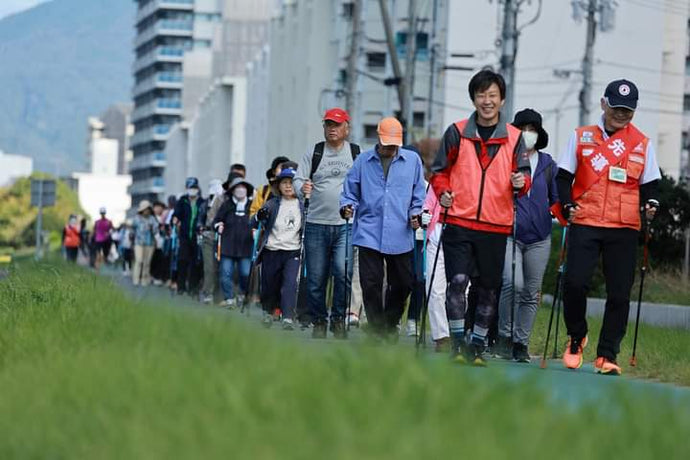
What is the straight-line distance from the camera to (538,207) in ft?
45.1

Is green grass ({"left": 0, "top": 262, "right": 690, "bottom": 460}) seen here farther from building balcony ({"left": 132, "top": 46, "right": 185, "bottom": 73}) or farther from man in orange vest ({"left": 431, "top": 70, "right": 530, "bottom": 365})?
building balcony ({"left": 132, "top": 46, "right": 185, "bottom": 73})

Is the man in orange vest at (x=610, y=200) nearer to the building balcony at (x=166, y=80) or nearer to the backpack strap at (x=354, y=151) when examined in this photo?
the backpack strap at (x=354, y=151)

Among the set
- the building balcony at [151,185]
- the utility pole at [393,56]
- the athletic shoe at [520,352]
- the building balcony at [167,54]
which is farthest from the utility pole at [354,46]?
the building balcony at [167,54]

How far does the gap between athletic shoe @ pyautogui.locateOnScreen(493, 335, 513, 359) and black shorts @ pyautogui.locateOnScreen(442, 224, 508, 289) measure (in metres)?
2.06

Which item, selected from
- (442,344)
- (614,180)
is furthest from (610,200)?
(442,344)

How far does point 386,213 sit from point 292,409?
8.22 meters

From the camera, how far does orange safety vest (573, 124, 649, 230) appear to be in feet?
39.1

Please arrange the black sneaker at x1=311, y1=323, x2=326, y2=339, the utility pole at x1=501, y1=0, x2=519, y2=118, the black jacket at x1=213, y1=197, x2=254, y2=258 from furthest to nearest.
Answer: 1. the utility pole at x1=501, y1=0, x2=519, y2=118
2. the black jacket at x1=213, y1=197, x2=254, y2=258
3. the black sneaker at x1=311, y1=323, x2=326, y2=339

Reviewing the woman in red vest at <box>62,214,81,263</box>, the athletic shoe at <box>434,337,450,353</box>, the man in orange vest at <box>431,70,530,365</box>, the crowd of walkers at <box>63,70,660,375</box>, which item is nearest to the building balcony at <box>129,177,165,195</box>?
the woman in red vest at <box>62,214,81,263</box>

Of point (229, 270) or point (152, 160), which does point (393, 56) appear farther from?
point (152, 160)

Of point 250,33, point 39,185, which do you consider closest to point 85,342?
point 39,185

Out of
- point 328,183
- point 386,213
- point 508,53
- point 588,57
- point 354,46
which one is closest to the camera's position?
point 386,213

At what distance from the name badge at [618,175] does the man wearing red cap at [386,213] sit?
88.5 inches

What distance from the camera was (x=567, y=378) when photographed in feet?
35.2
